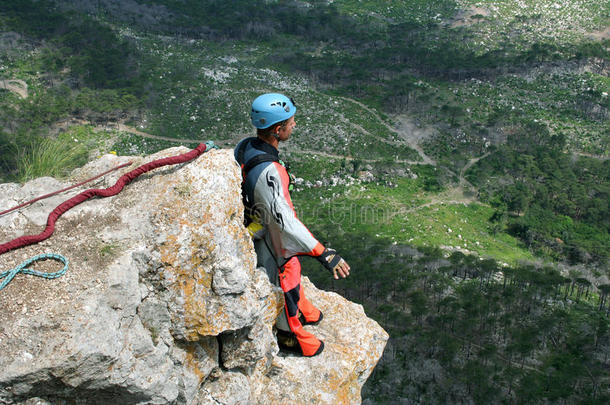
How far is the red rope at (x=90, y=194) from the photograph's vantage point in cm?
522

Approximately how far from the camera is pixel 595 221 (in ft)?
149

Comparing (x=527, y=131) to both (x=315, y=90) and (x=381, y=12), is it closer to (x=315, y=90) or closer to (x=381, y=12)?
(x=315, y=90)

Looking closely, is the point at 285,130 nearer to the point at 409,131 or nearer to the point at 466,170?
the point at 466,170

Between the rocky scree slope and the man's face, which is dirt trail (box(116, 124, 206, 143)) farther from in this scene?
the man's face

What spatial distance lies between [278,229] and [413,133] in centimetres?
5327

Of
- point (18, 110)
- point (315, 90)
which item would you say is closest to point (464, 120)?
point (315, 90)

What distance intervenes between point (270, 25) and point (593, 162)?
178 feet

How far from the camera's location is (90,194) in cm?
605

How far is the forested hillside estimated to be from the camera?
29.6m

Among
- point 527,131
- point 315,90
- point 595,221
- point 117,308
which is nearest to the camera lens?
point 117,308

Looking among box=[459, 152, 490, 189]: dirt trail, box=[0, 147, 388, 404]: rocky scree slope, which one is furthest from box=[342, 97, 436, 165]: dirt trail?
box=[0, 147, 388, 404]: rocky scree slope

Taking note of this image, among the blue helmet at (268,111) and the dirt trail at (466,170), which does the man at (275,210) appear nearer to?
the blue helmet at (268,111)

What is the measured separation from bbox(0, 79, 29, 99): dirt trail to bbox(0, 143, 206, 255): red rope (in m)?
56.5

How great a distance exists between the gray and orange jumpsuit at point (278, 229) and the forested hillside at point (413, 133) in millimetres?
3749
